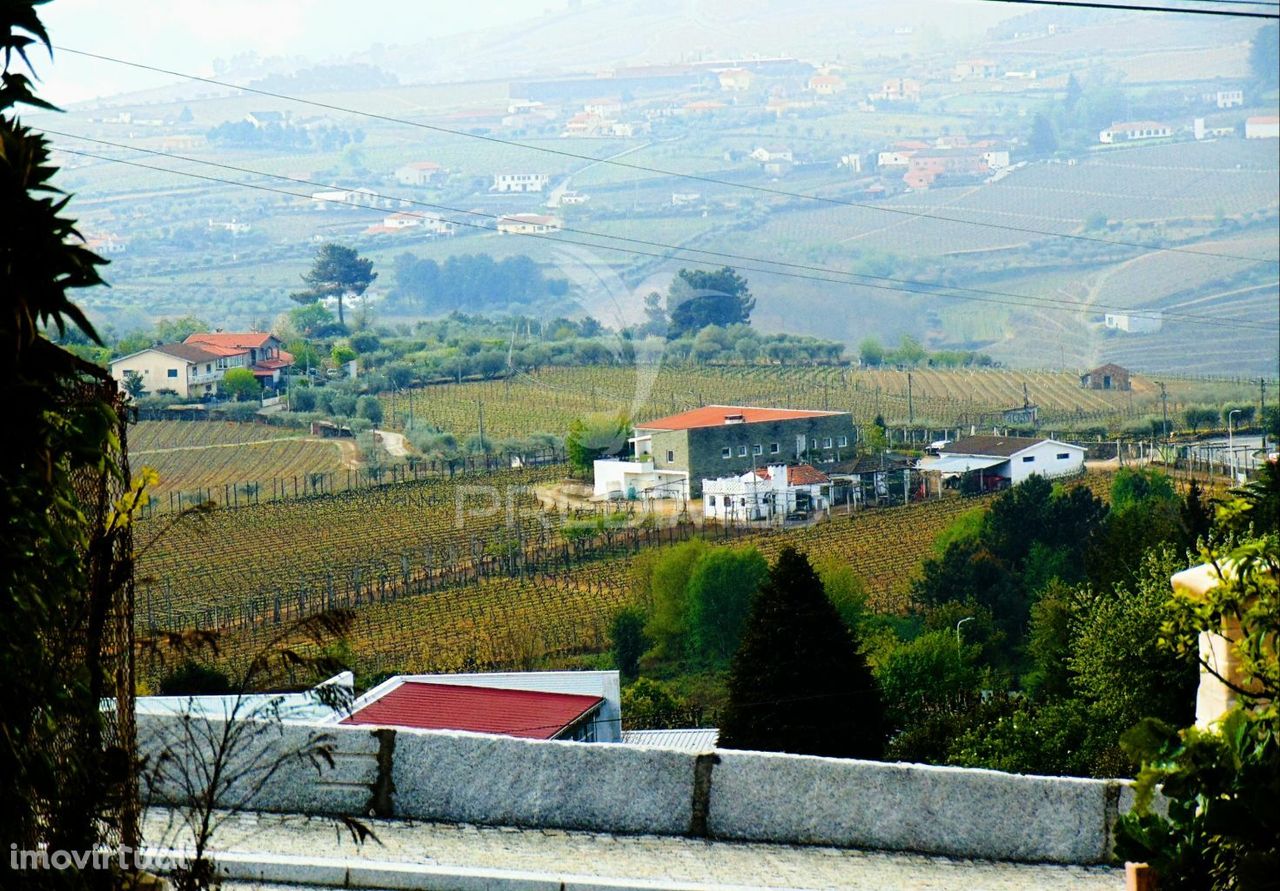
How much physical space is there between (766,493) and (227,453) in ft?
38.0

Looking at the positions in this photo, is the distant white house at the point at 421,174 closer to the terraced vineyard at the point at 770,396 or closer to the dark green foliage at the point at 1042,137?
the terraced vineyard at the point at 770,396

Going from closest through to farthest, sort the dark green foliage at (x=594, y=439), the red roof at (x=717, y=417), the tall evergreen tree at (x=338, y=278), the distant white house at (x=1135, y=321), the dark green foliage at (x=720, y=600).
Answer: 1. the dark green foliage at (x=720, y=600)
2. the red roof at (x=717, y=417)
3. the dark green foliage at (x=594, y=439)
4. the tall evergreen tree at (x=338, y=278)
5. the distant white house at (x=1135, y=321)

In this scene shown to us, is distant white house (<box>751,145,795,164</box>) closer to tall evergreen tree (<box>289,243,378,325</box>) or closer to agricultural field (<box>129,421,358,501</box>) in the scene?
tall evergreen tree (<box>289,243,378,325</box>)

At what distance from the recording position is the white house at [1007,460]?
3559cm

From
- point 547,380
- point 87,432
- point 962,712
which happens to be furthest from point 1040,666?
point 547,380

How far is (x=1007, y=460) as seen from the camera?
120 feet

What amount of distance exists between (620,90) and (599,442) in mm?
58832

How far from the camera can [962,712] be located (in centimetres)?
1583

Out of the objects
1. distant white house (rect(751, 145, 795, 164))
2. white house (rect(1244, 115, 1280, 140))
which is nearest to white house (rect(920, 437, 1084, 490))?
distant white house (rect(751, 145, 795, 164))

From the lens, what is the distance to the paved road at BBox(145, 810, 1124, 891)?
2609mm

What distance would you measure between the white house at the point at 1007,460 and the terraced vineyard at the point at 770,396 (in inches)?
129

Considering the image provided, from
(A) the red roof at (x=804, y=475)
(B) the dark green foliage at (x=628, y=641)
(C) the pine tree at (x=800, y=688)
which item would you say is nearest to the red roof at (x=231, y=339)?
(A) the red roof at (x=804, y=475)

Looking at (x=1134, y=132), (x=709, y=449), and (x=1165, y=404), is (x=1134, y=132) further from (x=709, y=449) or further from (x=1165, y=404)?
(x=709, y=449)

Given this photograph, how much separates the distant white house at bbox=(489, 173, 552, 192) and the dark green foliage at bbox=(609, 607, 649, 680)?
49728 millimetres
